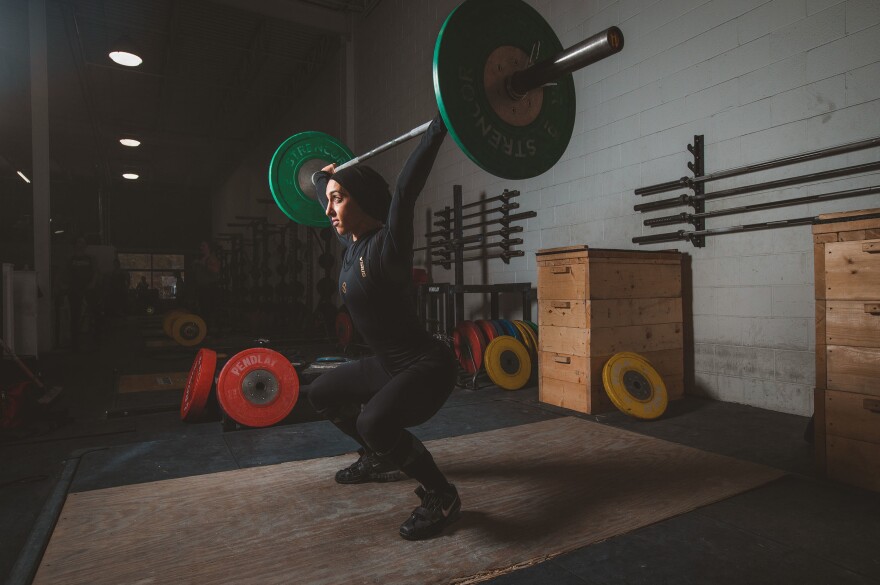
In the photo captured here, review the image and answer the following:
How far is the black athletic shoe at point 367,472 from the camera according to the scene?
72.3 inches

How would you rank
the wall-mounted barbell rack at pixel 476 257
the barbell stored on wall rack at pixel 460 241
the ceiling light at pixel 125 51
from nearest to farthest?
the wall-mounted barbell rack at pixel 476 257, the barbell stored on wall rack at pixel 460 241, the ceiling light at pixel 125 51

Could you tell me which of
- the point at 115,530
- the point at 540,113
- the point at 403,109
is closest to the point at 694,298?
the point at 540,113

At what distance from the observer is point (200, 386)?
271cm

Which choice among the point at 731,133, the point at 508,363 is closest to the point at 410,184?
the point at 731,133

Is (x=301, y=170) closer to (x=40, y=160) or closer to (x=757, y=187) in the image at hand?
(x=757, y=187)

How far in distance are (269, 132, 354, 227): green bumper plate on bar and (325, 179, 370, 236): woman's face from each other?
658 millimetres

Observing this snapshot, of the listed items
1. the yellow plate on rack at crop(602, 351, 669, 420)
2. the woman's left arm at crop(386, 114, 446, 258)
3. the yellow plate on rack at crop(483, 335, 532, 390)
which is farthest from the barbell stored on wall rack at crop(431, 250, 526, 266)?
the woman's left arm at crop(386, 114, 446, 258)

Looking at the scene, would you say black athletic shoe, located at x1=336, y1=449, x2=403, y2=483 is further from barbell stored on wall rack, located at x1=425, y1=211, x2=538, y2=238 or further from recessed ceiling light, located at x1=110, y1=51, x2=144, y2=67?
recessed ceiling light, located at x1=110, y1=51, x2=144, y2=67

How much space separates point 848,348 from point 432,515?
4.78 feet

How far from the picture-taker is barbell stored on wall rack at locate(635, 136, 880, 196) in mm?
2303

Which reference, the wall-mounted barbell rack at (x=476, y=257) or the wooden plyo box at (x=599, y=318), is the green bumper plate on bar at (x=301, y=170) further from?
the wall-mounted barbell rack at (x=476, y=257)

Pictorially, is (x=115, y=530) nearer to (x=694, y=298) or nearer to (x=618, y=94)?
(x=694, y=298)

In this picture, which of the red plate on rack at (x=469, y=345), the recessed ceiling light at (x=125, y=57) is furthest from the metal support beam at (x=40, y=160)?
the red plate on rack at (x=469, y=345)

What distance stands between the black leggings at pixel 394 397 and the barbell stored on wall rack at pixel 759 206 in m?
2.06
